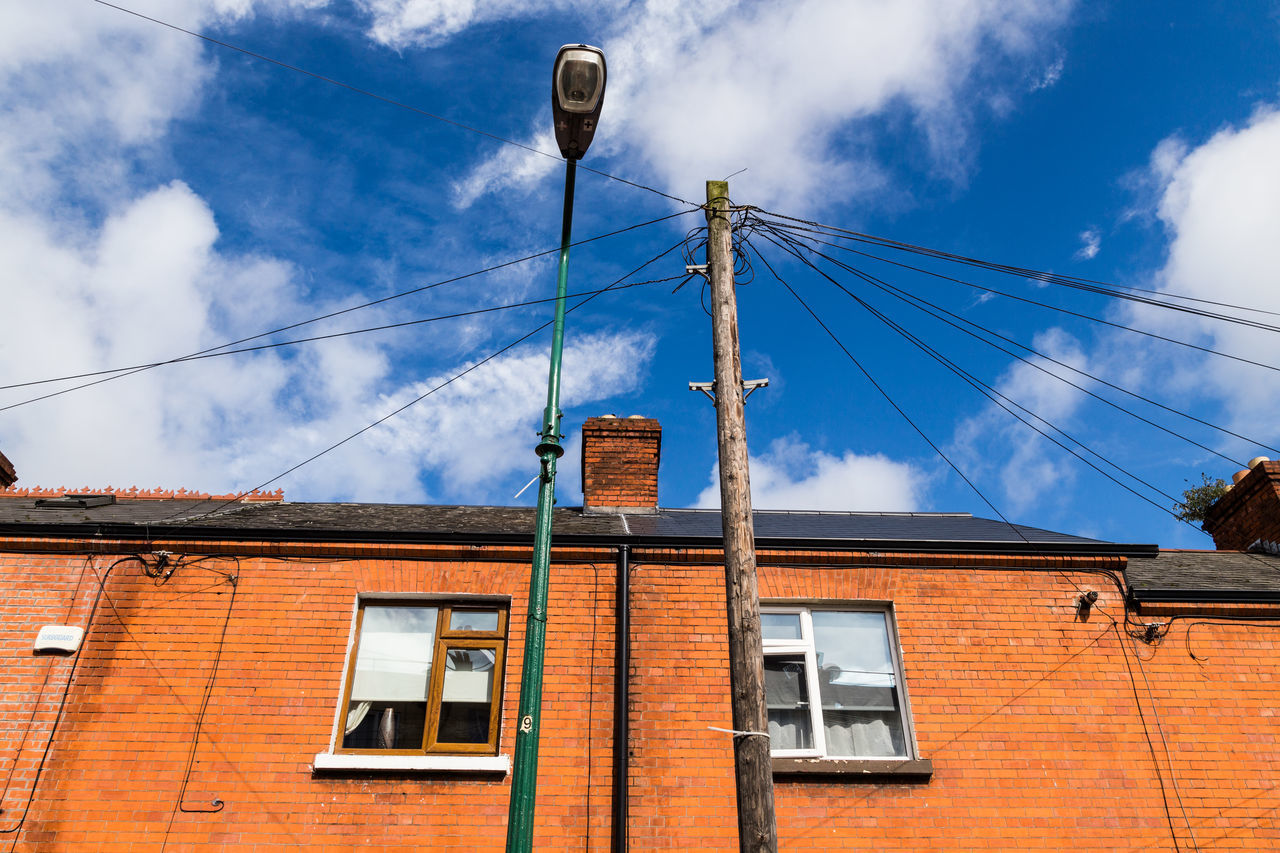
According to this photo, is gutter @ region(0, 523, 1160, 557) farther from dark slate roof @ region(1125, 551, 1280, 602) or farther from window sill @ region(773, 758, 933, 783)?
window sill @ region(773, 758, 933, 783)

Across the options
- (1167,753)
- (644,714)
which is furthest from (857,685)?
(1167,753)

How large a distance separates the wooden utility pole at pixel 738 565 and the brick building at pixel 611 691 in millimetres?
2380

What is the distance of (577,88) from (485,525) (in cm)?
575

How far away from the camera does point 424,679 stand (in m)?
8.80

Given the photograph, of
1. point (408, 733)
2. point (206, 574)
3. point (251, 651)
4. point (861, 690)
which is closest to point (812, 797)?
point (861, 690)

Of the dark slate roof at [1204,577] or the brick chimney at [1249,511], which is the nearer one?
the dark slate roof at [1204,577]

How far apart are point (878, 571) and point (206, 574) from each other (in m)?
7.33

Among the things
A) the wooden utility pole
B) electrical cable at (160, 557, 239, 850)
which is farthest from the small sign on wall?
the wooden utility pole

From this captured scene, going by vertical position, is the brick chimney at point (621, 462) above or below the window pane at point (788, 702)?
above

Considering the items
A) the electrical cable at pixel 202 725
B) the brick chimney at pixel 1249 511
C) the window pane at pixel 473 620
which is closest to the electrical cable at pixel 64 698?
the electrical cable at pixel 202 725

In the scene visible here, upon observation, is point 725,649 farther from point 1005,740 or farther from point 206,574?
point 206,574

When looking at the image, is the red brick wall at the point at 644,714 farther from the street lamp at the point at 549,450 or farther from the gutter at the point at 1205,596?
the street lamp at the point at 549,450

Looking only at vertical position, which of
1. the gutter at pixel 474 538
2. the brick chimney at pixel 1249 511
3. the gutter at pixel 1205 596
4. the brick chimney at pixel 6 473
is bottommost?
the gutter at pixel 1205 596

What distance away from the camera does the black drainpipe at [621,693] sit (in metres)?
7.93
